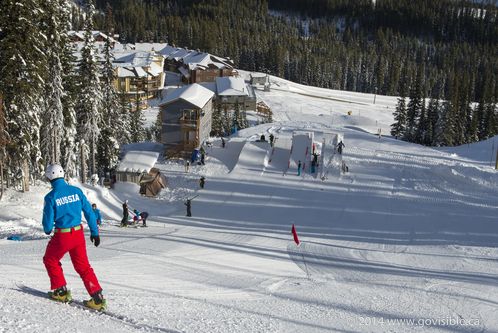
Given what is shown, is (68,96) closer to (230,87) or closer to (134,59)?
(230,87)

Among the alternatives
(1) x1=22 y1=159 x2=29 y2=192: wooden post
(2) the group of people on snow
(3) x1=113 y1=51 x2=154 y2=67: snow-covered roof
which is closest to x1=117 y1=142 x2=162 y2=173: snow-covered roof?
(1) x1=22 y1=159 x2=29 y2=192: wooden post

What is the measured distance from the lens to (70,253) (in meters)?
7.01

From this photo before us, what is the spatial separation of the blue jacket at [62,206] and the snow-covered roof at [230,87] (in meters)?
70.0

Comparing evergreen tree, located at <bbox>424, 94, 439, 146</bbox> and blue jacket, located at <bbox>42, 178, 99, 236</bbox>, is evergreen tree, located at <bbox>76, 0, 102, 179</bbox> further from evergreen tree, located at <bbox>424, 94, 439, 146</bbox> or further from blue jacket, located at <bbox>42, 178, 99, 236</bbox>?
evergreen tree, located at <bbox>424, 94, 439, 146</bbox>

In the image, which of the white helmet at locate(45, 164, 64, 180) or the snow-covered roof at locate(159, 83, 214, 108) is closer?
the white helmet at locate(45, 164, 64, 180)

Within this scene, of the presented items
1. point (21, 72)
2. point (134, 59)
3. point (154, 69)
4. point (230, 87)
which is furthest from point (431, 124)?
point (134, 59)

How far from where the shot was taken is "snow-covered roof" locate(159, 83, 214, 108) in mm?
37094

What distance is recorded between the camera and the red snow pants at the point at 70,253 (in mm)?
6832

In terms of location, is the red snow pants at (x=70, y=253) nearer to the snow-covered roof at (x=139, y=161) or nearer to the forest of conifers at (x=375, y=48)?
the snow-covered roof at (x=139, y=161)

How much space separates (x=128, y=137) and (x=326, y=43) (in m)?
117

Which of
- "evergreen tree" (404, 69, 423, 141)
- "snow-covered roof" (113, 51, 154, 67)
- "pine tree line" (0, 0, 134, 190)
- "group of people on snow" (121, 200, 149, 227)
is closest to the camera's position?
"group of people on snow" (121, 200, 149, 227)

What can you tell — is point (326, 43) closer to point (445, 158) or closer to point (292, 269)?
point (445, 158)

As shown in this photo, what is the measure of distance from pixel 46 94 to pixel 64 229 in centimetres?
2397

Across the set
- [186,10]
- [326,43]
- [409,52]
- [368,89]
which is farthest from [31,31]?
[186,10]
